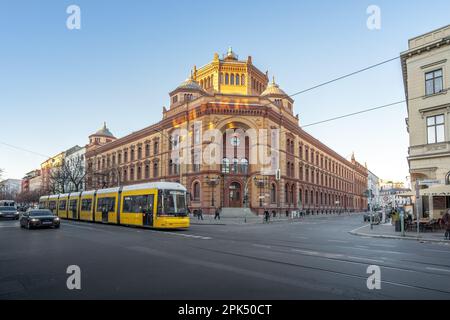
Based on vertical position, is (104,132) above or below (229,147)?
above

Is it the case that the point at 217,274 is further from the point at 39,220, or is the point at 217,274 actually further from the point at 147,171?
the point at 147,171

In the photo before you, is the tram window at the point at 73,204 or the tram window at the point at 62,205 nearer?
the tram window at the point at 73,204

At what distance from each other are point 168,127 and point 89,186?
29.7 meters

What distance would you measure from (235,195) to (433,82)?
26910 millimetres

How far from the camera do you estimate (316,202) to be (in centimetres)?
6669

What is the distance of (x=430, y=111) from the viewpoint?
26.2 m

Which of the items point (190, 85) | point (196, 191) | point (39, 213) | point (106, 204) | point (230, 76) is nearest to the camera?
point (39, 213)

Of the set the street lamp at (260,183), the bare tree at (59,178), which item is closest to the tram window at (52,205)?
the bare tree at (59,178)

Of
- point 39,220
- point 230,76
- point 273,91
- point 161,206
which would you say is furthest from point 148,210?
point 273,91

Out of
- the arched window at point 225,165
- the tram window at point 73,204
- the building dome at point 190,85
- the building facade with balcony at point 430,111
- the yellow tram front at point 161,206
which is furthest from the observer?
the building dome at point 190,85

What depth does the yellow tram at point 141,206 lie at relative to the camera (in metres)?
21.6

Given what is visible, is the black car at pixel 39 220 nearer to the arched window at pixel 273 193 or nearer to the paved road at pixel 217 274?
the paved road at pixel 217 274

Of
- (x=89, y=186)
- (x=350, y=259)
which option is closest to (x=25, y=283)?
(x=350, y=259)
